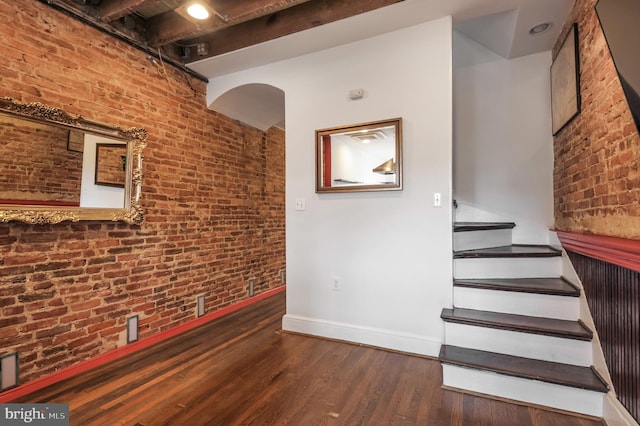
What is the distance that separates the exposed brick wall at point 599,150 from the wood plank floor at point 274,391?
3.80 feet

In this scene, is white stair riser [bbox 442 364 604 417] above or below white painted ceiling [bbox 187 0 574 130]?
below

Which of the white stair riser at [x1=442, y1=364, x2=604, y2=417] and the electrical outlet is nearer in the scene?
the white stair riser at [x1=442, y1=364, x2=604, y2=417]

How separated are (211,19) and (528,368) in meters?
3.34

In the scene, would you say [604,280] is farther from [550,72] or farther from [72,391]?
[72,391]

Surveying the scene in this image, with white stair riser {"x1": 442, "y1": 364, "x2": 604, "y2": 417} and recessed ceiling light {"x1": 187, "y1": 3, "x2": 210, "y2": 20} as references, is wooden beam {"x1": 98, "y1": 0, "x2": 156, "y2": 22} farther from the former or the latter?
white stair riser {"x1": 442, "y1": 364, "x2": 604, "y2": 417}

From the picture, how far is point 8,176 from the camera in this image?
1.93 m

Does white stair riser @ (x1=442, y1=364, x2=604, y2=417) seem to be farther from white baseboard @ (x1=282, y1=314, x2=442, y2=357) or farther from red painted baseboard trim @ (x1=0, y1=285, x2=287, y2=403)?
red painted baseboard trim @ (x1=0, y1=285, x2=287, y2=403)

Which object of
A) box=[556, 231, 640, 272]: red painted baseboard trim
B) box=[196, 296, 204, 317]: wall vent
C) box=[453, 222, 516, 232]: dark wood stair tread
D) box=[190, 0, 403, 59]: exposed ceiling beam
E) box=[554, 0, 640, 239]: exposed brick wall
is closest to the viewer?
box=[556, 231, 640, 272]: red painted baseboard trim

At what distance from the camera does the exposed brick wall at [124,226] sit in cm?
202

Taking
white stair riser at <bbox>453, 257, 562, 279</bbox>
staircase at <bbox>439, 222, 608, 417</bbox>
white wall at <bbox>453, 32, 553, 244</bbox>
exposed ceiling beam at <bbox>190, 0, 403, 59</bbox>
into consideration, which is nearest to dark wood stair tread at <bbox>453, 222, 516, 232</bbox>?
staircase at <bbox>439, 222, 608, 417</bbox>

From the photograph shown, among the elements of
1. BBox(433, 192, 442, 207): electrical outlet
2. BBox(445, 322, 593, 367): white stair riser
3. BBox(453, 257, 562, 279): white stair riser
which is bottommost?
BBox(445, 322, 593, 367): white stair riser

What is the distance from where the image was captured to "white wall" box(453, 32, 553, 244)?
9.83 feet

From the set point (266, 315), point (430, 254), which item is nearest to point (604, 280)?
point (430, 254)

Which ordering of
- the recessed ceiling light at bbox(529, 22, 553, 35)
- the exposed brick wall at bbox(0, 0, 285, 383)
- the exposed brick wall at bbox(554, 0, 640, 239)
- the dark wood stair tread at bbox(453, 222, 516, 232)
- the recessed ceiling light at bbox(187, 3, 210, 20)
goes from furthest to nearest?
the dark wood stair tread at bbox(453, 222, 516, 232) < the recessed ceiling light at bbox(529, 22, 553, 35) < the recessed ceiling light at bbox(187, 3, 210, 20) < the exposed brick wall at bbox(0, 0, 285, 383) < the exposed brick wall at bbox(554, 0, 640, 239)
